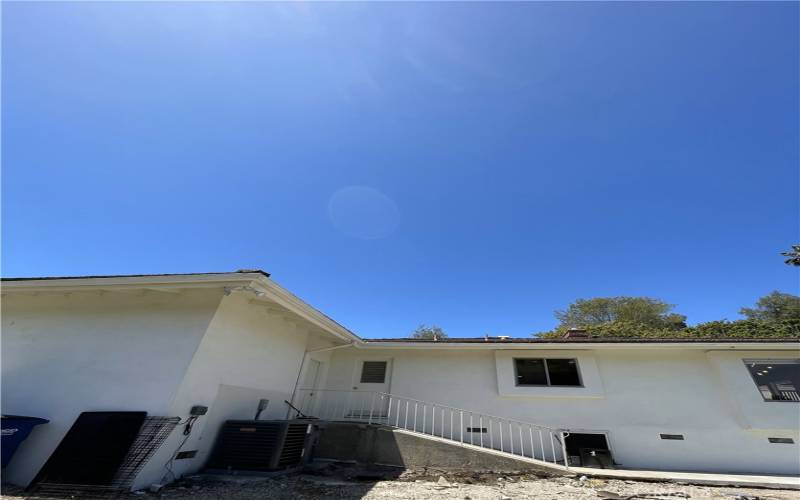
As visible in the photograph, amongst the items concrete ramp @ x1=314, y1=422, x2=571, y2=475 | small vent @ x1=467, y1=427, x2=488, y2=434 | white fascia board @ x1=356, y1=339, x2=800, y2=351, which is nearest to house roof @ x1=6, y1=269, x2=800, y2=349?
white fascia board @ x1=356, y1=339, x2=800, y2=351

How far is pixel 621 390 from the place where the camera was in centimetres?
698

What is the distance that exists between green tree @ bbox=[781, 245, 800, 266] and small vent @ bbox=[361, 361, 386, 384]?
12.4 m

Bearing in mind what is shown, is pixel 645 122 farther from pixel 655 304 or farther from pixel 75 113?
pixel 655 304

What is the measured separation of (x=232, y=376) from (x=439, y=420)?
5259mm

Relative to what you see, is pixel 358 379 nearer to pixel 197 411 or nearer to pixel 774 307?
pixel 197 411

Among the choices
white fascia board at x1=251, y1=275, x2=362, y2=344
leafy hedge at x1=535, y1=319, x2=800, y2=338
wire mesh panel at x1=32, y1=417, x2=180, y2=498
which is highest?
leafy hedge at x1=535, y1=319, x2=800, y2=338

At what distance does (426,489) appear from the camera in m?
4.26

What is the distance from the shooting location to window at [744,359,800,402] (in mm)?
6293

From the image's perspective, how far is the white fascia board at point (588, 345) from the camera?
6.52 m

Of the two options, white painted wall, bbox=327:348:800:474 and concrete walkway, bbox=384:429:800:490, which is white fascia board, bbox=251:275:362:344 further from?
concrete walkway, bbox=384:429:800:490

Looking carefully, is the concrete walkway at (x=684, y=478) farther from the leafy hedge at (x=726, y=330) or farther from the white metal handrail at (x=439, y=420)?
the leafy hedge at (x=726, y=330)

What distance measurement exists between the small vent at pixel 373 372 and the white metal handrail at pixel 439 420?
422 millimetres

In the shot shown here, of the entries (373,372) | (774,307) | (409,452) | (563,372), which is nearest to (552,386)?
(563,372)

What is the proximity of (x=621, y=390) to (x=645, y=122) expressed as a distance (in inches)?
269
